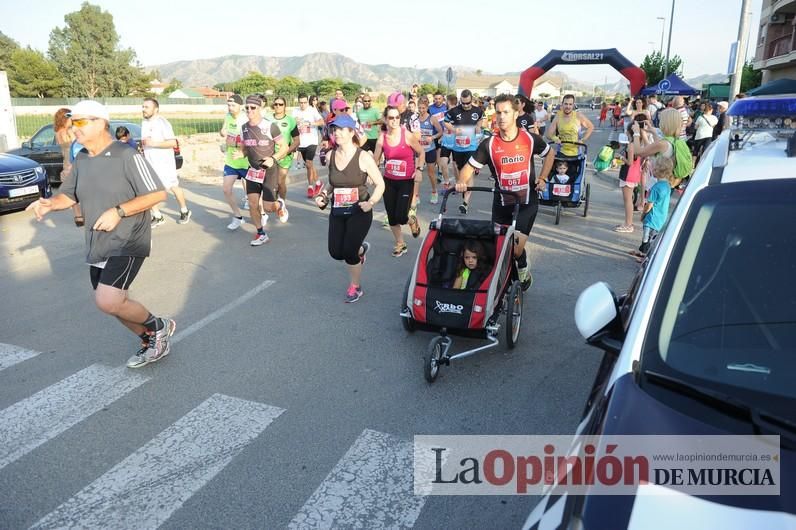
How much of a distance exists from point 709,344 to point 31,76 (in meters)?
86.3

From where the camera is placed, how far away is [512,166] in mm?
6062

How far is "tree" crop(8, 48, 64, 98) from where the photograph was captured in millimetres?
70375

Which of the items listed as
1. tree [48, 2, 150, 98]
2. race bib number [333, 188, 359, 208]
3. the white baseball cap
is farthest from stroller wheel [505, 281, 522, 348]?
tree [48, 2, 150, 98]

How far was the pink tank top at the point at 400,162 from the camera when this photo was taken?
26.5 ft

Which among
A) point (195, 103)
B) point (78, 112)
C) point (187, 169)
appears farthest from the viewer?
point (195, 103)

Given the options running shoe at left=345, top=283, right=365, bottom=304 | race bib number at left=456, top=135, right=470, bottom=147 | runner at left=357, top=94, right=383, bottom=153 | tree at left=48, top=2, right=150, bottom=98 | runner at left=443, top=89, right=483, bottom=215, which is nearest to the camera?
running shoe at left=345, top=283, right=365, bottom=304

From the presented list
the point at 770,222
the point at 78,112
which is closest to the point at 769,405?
the point at 770,222

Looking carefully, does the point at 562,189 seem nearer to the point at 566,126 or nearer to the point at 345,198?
the point at 566,126

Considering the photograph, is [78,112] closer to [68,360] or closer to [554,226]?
[68,360]

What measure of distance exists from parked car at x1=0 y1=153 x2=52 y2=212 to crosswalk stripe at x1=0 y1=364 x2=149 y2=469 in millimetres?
7504

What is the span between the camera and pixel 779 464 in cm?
171

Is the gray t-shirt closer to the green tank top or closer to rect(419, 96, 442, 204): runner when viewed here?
the green tank top

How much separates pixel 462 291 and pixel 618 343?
8.19ft

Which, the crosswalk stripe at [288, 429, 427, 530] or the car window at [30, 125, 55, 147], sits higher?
the car window at [30, 125, 55, 147]
